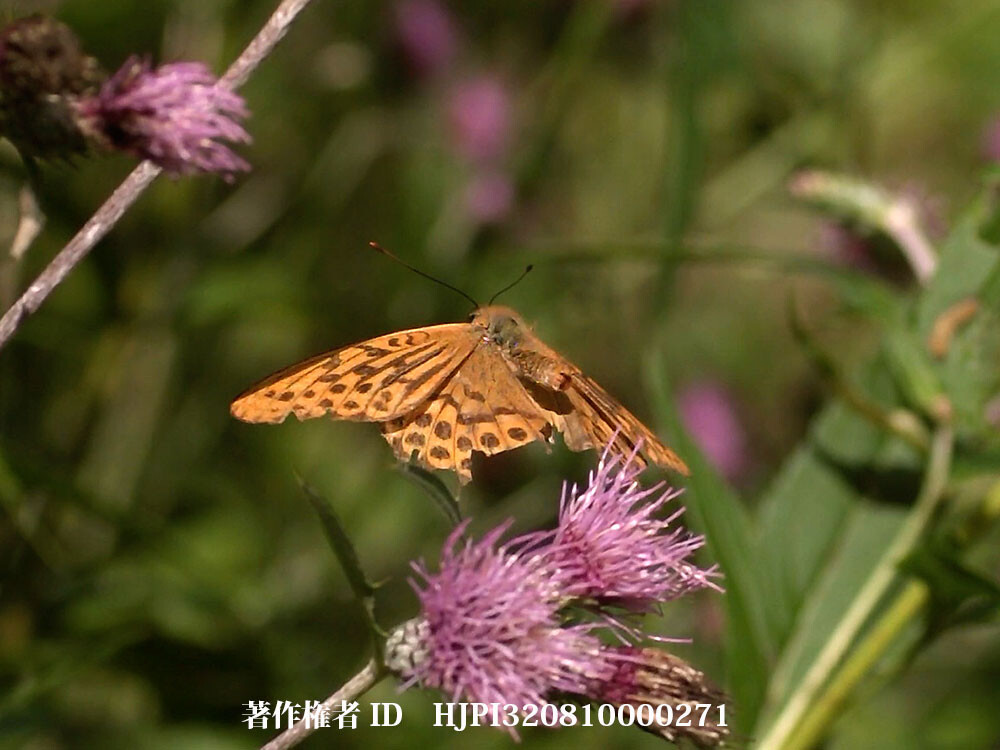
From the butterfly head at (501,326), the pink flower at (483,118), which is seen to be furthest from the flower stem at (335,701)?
the pink flower at (483,118)

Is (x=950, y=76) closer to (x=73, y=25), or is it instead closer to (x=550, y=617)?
(x=73, y=25)

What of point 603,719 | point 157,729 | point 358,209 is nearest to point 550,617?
point 603,719

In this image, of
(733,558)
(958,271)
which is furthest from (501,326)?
(958,271)

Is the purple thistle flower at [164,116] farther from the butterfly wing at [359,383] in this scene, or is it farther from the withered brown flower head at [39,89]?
the butterfly wing at [359,383]

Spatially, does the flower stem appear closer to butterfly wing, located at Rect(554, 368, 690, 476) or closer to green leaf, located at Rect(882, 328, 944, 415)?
butterfly wing, located at Rect(554, 368, 690, 476)

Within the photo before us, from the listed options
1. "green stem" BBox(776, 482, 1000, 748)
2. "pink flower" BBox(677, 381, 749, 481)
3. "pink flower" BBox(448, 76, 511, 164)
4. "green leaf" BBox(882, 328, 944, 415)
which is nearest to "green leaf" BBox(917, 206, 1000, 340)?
"green leaf" BBox(882, 328, 944, 415)

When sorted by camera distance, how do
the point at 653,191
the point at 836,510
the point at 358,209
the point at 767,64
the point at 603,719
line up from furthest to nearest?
1. the point at 653,191
2. the point at 767,64
3. the point at 358,209
4. the point at 836,510
5. the point at 603,719
